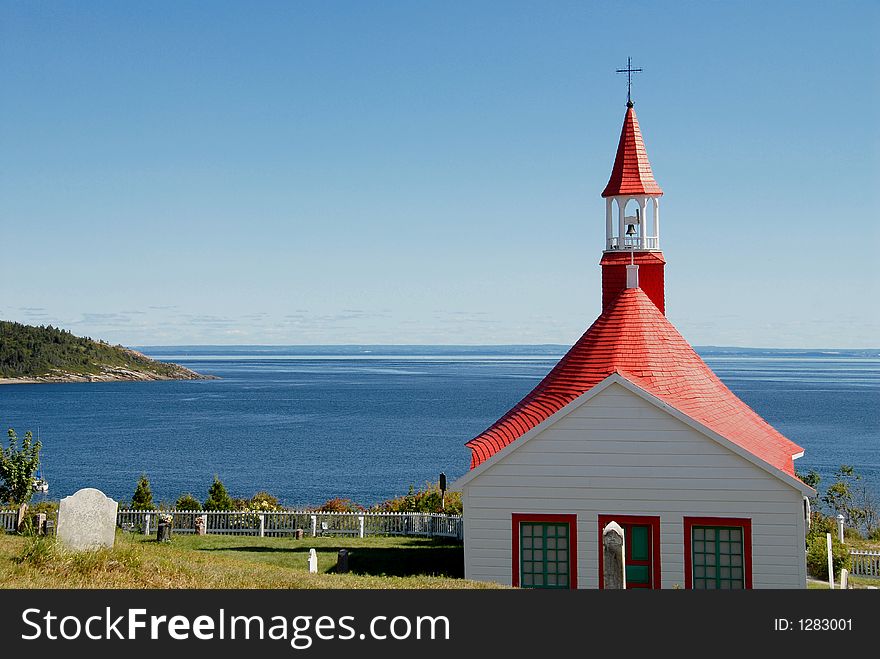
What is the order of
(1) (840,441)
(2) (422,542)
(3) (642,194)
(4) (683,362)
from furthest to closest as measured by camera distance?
(1) (840,441) < (2) (422,542) < (3) (642,194) < (4) (683,362)

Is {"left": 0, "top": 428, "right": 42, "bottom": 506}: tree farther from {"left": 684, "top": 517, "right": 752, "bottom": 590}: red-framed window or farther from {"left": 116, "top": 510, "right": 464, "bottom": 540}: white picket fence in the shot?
{"left": 684, "top": 517, "right": 752, "bottom": 590}: red-framed window

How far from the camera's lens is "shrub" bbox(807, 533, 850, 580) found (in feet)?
77.3

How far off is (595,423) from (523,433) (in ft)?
5.00

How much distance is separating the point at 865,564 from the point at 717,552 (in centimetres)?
822

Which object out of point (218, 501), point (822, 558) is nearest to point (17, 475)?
point (218, 501)

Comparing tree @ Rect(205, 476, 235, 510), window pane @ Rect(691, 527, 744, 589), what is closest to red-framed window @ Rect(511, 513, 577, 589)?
window pane @ Rect(691, 527, 744, 589)

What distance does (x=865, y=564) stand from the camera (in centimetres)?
2416

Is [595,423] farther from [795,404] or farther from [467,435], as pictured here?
[795,404]

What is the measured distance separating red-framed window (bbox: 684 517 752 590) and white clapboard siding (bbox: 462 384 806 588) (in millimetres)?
129

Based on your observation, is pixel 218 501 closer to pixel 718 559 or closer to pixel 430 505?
pixel 430 505

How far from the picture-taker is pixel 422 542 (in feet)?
91.9

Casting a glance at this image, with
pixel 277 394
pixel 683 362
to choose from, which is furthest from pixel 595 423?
pixel 277 394

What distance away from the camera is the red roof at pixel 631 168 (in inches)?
1000
